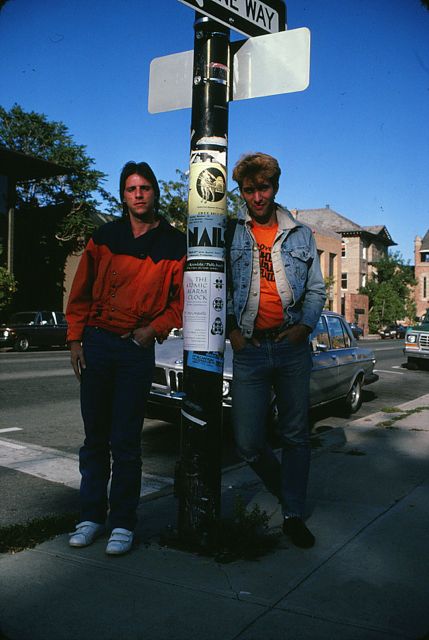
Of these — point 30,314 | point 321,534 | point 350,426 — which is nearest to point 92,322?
point 321,534

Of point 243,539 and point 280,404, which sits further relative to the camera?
point 280,404

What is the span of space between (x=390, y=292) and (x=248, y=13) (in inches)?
2625

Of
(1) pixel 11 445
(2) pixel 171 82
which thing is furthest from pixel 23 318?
(2) pixel 171 82

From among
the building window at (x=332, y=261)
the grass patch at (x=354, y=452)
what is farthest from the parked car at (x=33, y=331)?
the building window at (x=332, y=261)

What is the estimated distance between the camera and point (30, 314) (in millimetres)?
25922

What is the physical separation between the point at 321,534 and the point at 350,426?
421cm

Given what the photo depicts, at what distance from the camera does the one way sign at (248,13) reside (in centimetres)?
316

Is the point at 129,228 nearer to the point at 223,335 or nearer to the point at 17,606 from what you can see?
the point at 223,335

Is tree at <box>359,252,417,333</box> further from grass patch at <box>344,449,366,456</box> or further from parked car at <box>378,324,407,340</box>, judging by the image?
grass patch at <box>344,449,366,456</box>

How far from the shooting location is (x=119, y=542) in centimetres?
318

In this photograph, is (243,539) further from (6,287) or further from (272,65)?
(6,287)

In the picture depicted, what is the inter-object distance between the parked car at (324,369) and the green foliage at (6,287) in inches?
A: 793

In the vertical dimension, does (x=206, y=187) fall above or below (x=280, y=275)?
above

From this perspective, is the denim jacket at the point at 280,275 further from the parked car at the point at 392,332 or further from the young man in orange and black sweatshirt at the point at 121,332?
the parked car at the point at 392,332
